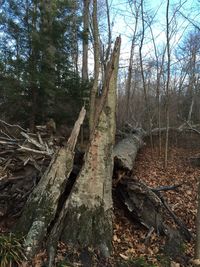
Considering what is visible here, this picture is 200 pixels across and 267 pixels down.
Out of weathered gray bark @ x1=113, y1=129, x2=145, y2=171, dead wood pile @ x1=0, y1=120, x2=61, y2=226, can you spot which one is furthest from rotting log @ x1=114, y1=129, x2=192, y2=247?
dead wood pile @ x1=0, y1=120, x2=61, y2=226

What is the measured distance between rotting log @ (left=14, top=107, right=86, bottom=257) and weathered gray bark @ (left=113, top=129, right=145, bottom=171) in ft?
Result: 4.13

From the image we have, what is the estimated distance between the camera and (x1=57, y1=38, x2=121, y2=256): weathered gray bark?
4.71 metres

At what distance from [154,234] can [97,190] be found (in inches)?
59.9

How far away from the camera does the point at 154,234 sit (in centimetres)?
565

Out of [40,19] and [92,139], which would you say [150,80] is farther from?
[92,139]

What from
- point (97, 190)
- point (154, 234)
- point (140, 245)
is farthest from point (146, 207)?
point (97, 190)

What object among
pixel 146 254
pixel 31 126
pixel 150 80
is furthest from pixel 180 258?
pixel 150 80

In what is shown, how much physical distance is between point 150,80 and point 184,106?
13.1ft

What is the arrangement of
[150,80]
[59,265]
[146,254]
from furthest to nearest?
[150,80]
[146,254]
[59,265]

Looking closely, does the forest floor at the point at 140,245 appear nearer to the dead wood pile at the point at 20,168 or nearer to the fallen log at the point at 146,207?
the fallen log at the point at 146,207

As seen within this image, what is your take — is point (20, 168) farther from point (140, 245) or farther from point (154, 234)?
point (154, 234)

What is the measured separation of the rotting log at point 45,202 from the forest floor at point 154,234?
4.01 ft

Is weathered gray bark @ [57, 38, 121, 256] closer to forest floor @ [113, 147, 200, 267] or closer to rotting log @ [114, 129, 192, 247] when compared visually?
Result: forest floor @ [113, 147, 200, 267]

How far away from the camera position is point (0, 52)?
1128 centimetres
